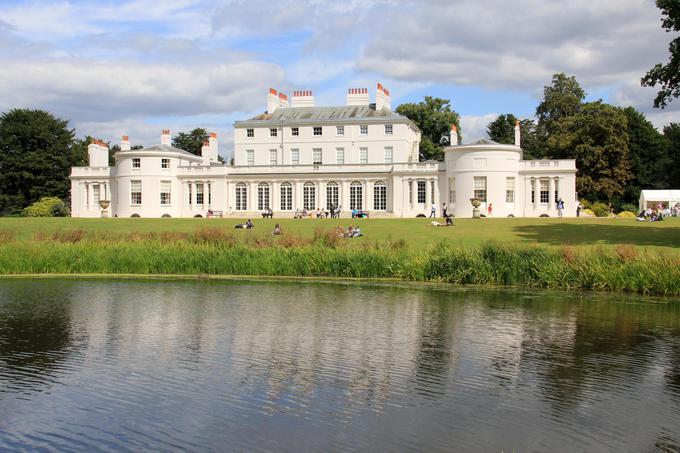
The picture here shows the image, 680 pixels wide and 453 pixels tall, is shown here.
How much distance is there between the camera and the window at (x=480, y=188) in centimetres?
5356

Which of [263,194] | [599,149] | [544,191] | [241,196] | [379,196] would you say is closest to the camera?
[544,191]

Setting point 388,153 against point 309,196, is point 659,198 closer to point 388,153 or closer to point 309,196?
point 388,153

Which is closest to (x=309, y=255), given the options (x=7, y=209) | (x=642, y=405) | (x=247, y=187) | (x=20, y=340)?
(x=20, y=340)

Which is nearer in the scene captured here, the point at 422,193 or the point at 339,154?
the point at 422,193

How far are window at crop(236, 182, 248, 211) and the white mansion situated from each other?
0.27 ft

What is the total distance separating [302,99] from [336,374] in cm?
5837

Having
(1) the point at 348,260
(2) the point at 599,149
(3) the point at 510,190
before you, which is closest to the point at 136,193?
(3) the point at 510,190

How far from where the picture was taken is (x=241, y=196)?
6162cm

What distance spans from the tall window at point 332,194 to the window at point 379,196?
2968 mm

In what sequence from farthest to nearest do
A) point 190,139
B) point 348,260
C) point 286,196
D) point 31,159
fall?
point 190,139 < point 31,159 < point 286,196 < point 348,260

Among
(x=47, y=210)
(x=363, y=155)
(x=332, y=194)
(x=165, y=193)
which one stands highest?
(x=363, y=155)

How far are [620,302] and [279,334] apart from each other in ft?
32.0

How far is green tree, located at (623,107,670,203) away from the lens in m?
70.2

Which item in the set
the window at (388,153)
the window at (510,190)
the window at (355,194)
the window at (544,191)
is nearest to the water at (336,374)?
the window at (510,190)
